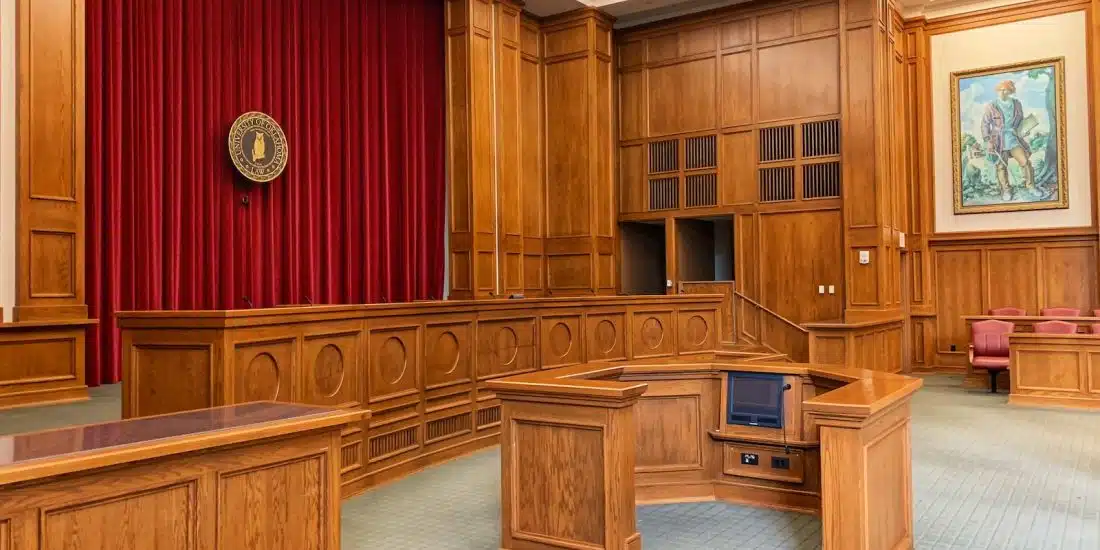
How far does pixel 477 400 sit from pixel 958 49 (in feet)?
33.3

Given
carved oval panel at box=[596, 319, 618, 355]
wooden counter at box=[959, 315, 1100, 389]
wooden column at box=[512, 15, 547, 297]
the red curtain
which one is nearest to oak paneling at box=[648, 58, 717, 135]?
wooden column at box=[512, 15, 547, 297]

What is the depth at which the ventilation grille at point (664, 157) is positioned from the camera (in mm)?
12750

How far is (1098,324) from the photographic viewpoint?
933 centimetres

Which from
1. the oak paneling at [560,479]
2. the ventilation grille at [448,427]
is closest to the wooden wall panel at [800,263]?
the ventilation grille at [448,427]

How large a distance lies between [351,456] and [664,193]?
8.44 m

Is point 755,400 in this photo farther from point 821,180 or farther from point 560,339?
point 821,180

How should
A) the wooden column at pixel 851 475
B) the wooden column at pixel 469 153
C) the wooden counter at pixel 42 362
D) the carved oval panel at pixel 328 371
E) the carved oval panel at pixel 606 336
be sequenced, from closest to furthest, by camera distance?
the wooden column at pixel 851 475 < the carved oval panel at pixel 328 371 < the wooden counter at pixel 42 362 < the carved oval panel at pixel 606 336 < the wooden column at pixel 469 153

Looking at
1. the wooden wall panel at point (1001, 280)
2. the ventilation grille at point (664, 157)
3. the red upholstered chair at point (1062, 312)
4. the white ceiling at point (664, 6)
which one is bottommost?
the red upholstered chair at point (1062, 312)

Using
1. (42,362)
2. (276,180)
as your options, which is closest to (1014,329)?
(276,180)

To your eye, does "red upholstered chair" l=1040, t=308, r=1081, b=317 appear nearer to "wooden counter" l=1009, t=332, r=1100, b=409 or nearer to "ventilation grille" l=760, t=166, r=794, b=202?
"wooden counter" l=1009, t=332, r=1100, b=409

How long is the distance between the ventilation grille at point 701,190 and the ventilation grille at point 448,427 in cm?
684

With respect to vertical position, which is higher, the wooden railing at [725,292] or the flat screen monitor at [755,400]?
the wooden railing at [725,292]

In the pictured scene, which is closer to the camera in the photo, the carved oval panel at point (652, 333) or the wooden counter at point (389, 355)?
the wooden counter at point (389, 355)

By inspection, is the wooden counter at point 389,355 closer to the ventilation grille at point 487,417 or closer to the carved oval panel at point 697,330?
the ventilation grille at point 487,417
